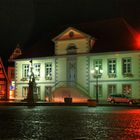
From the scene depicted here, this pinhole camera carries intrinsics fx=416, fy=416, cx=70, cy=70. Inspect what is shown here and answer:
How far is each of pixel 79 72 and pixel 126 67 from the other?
726 centimetres

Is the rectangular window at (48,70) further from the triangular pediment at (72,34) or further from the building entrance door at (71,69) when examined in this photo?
the triangular pediment at (72,34)

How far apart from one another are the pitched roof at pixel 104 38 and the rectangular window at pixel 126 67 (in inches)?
62.4

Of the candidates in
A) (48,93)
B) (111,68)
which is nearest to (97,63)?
(111,68)

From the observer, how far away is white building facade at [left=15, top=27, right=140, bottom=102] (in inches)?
2188

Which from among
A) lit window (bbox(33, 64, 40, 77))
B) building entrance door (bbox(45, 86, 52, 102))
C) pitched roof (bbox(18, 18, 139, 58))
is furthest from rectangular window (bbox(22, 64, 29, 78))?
building entrance door (bbox(45, 86, 52, 102))

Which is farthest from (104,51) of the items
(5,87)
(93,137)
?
(93,137)

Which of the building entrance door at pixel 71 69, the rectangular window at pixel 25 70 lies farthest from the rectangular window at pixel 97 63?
the rectangular window at pixel 25 70

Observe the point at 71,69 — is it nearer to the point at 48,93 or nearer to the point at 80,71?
the point at 80,71

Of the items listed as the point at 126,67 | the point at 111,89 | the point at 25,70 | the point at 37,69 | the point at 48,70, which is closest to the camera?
the point at 126,67

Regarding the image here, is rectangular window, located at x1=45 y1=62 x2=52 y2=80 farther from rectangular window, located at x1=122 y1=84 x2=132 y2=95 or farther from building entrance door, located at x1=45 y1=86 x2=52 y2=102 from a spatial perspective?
rectangular window, located at x1=122 y1=84 x2=132 y2=95

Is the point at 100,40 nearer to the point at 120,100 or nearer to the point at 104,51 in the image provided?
the point at 104,51

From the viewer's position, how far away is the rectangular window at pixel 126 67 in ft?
182

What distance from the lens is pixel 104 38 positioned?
2371 inches

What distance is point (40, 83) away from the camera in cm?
6344
